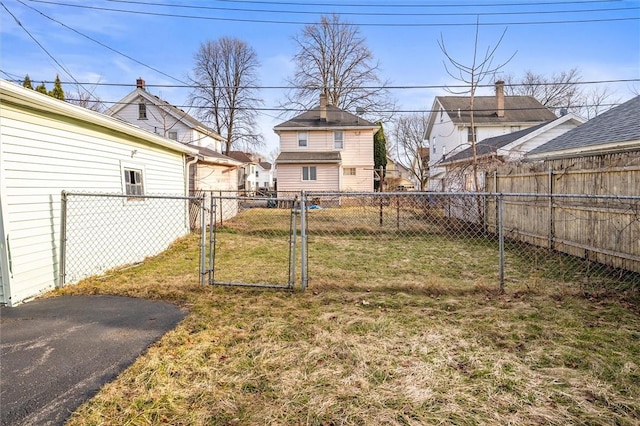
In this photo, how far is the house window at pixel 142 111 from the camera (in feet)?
73.4

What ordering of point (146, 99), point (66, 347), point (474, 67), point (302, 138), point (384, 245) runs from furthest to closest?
1. point (302, 138)
2. point (146, 99)
3. point (474, 67)
4. point (384, 245)
5. point (66, 347)

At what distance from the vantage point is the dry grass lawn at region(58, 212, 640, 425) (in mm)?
2330

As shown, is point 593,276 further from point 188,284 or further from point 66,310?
point 66,310

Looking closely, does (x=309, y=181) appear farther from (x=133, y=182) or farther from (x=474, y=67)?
(x=133, y=182)

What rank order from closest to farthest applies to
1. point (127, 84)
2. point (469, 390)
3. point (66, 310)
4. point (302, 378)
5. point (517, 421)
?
point (517, 421) < point (469, 390) < point (302, 378) < point (66, 310) < point (127, 84)

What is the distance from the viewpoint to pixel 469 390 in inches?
100

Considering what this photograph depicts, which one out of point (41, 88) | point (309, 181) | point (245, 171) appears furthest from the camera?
point (245, 171)

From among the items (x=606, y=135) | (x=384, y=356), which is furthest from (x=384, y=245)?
(x=384, y=356)

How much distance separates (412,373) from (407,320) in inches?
46.5

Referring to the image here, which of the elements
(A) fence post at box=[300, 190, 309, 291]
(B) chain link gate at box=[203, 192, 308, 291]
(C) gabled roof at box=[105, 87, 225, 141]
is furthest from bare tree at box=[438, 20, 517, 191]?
(C) gabled roof at box=[105, 87, 225, 141]

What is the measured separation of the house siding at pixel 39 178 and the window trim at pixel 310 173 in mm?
16372

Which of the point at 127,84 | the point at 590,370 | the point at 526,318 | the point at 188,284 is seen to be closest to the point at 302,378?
the point at 590,370

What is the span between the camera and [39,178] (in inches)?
199

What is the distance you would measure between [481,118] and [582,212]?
19578 mm
